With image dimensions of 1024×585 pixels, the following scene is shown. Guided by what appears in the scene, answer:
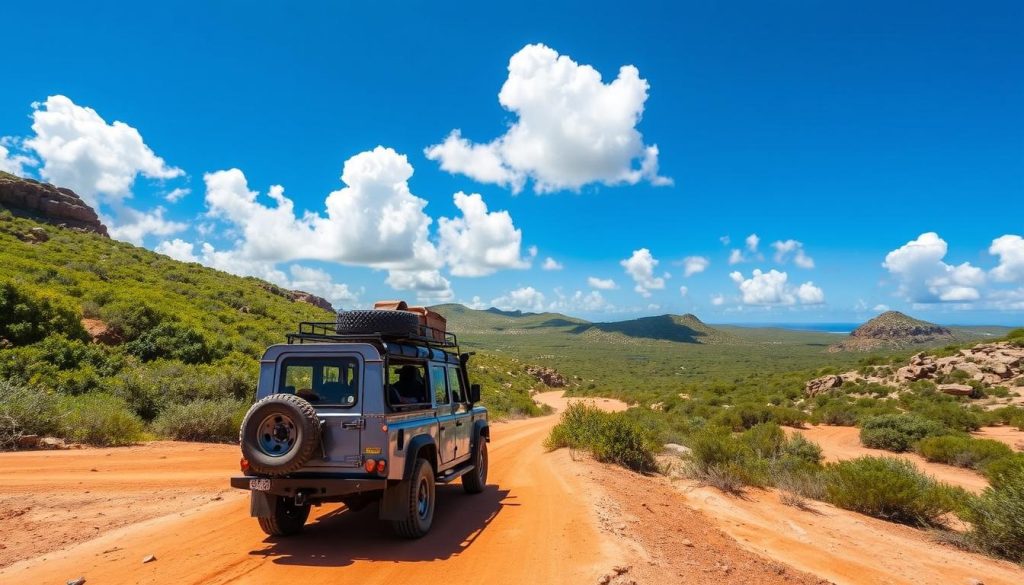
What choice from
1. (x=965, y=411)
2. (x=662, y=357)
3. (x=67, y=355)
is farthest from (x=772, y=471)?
(x=662, y=357)

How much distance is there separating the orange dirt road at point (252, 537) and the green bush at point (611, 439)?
106 inches

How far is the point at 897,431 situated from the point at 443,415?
2050 cm

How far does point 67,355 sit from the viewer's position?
1802cm

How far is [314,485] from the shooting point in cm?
594

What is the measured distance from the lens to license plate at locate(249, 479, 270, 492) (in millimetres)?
5934

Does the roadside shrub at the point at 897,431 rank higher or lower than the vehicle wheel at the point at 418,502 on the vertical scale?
lower

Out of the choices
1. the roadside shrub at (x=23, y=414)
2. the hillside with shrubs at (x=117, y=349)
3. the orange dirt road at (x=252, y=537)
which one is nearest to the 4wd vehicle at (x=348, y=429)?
the orange dirt road at (x=252, y=537)

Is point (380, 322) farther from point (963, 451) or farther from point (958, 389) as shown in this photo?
point (958, 389)

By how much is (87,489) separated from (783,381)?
141 feet

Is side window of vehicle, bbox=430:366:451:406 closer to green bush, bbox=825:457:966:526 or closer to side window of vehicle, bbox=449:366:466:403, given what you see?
side window of vehicle, bbox=449:366:466:403

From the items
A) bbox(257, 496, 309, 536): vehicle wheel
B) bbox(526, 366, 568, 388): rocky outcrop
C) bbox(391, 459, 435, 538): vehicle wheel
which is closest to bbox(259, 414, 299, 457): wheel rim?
bbox(257, 496, 309, 536): vehicle wheel

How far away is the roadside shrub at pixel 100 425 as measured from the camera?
12.6m

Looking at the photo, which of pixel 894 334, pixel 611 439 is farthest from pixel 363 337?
pixel 894 334

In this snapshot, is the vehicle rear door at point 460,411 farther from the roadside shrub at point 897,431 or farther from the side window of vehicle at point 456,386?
the roadside shrub at point 897,431
